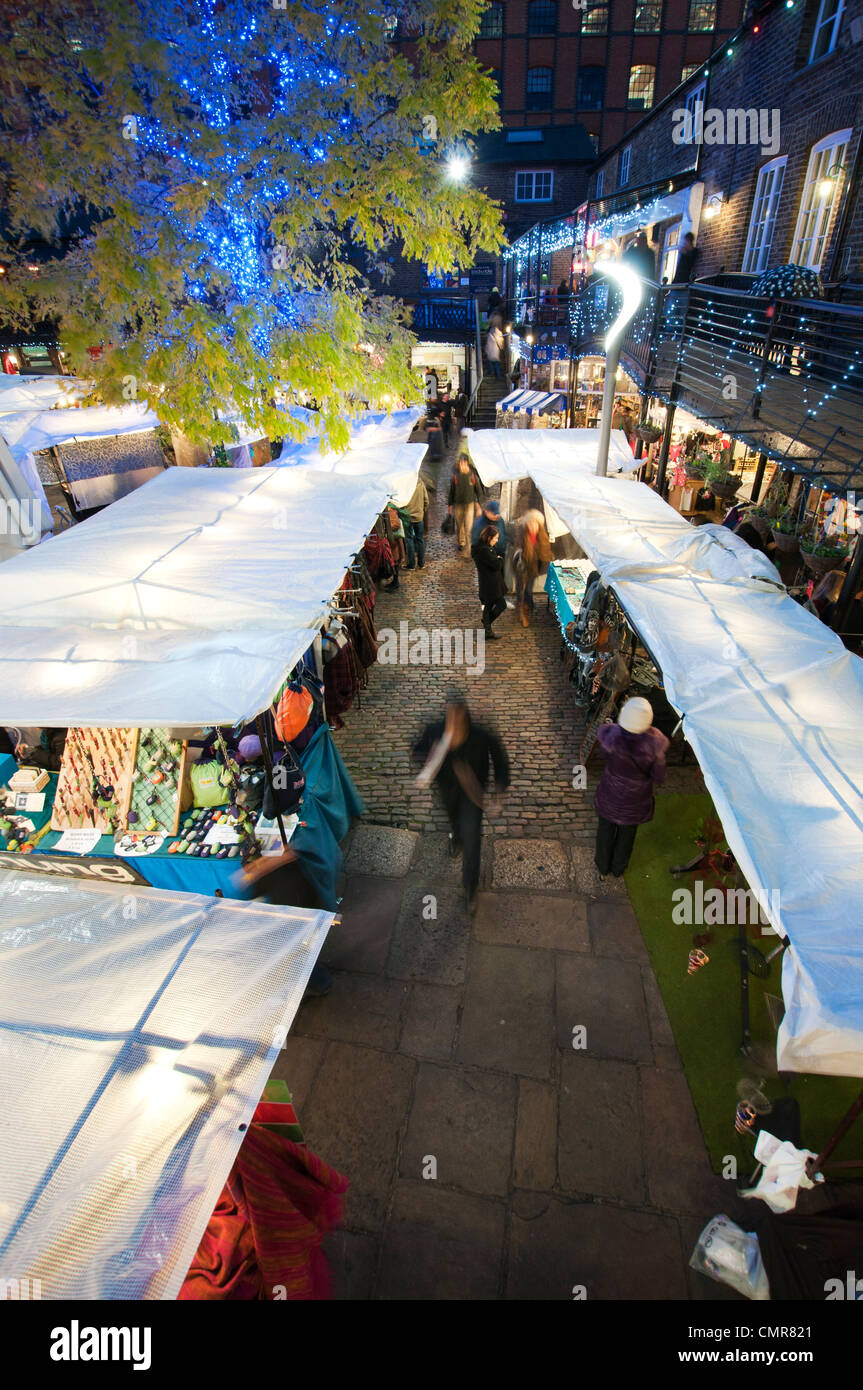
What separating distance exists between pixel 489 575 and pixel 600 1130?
7174 millimetres

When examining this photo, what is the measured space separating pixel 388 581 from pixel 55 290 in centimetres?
662

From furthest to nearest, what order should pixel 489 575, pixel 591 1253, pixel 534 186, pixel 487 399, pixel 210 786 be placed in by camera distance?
1. pixel 534 186
2. pixel 487 399
3. pixel 489 575
4. pixel 210 786
5. pixel 591 1253

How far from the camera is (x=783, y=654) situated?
15.5 feet

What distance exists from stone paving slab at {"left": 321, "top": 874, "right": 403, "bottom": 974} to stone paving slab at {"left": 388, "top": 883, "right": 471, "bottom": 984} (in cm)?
10

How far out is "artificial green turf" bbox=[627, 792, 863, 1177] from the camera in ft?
12.9

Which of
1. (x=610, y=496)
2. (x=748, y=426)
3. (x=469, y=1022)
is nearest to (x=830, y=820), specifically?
(x=469, y=1022)

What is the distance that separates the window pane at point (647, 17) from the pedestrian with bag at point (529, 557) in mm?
33487

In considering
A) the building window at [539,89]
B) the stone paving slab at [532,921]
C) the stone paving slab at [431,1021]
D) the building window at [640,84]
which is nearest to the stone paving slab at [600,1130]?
the stone paving slab at [431,1021]

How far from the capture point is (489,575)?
9.34m

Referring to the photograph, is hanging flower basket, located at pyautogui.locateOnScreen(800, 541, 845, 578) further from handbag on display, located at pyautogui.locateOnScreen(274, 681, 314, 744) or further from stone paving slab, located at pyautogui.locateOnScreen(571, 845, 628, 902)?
handbag on display, located at pyautogui.locateOnScreen(274, 681, 314, 744)

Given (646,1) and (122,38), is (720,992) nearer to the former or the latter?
(122,38)

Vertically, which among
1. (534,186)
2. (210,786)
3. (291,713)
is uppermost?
(534,186)

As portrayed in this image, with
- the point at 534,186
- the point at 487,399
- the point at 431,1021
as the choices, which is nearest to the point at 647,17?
the point at 534,186

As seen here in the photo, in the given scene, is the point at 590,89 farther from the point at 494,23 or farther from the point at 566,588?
the point at 566,588
